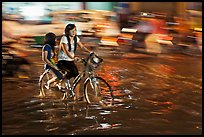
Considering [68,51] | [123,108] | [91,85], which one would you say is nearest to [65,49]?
[68,51]

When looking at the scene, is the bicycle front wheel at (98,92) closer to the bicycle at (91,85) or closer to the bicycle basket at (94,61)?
the bicycle at (91,85)

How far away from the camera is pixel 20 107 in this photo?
22.3 feet

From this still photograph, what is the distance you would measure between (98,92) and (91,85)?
190 millimetres

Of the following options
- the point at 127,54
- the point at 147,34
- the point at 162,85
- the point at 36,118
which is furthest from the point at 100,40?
the point at 36,118

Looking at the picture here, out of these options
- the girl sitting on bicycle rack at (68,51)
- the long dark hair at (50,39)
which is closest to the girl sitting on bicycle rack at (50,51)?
the long dark hair at (50,39)

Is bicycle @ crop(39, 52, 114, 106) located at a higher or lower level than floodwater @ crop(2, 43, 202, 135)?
higher

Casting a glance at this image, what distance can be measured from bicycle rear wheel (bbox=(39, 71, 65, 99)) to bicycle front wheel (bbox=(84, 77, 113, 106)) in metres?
0.57

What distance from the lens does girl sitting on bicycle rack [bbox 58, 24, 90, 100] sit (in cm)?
684

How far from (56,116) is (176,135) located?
1963 millimetres

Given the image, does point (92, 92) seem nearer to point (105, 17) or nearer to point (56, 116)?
point (56, 116)

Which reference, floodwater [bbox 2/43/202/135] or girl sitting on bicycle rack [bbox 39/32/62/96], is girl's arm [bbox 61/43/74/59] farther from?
floodwater [bbox 2/43/202/135]

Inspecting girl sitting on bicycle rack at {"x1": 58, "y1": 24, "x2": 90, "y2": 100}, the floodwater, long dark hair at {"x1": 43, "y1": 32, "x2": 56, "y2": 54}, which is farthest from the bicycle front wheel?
long dark hair at {"x1": 43, "y1": 32, "x2": 56, "y2": 54}

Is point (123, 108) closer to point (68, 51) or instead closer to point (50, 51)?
point (68, 51)

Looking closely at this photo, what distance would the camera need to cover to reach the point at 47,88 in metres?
7.34
